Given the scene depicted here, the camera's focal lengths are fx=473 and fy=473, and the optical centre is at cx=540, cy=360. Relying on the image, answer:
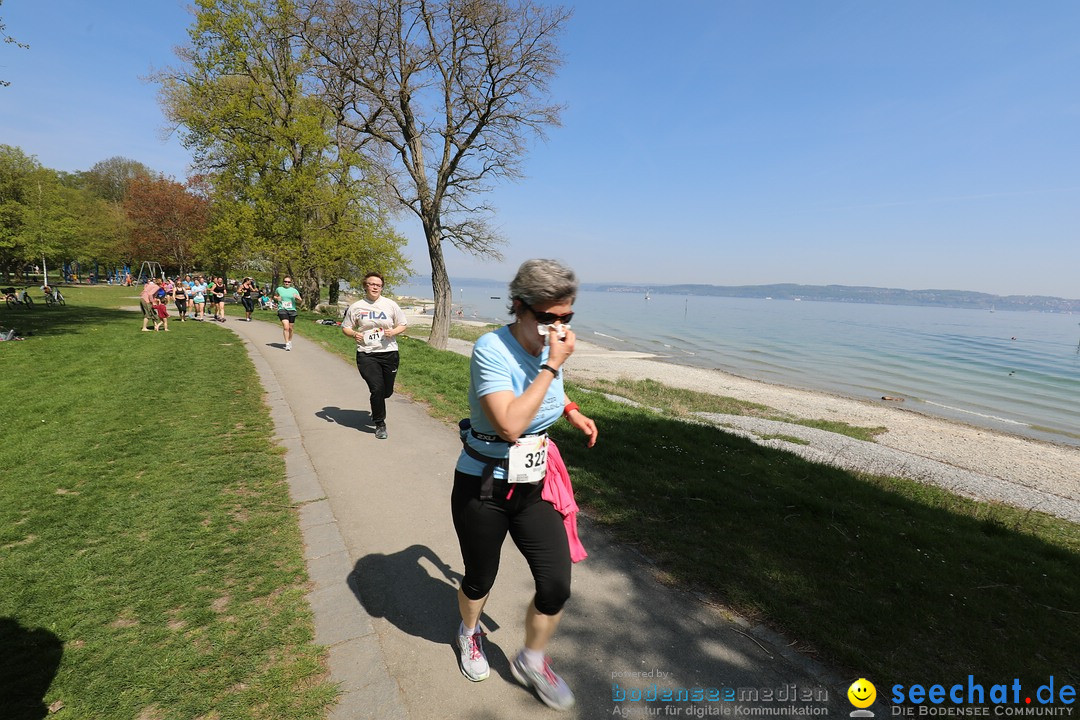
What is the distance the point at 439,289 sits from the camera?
17734mm

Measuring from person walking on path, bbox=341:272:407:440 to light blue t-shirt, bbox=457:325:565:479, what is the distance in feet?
14.1

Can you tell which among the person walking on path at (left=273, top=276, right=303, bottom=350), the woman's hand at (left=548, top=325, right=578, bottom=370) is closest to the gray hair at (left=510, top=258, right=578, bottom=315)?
the woman's hand at (left=548, top=325, right=578, bottom=370)

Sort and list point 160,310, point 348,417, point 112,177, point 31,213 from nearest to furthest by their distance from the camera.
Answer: point 348,417 → point 160,310 → point 31,213 → point 112,177

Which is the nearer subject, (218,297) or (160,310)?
(160,310)

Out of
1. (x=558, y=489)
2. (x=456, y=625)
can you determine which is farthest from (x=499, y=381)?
(x=456, y=625)

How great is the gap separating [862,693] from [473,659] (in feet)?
6.71

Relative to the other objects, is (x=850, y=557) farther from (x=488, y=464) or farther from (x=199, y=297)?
(x=199, y=297)

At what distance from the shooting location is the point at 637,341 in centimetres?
4169

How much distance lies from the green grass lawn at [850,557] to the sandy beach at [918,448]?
3.38 meters

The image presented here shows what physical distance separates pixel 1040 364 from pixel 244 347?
49.0 metres

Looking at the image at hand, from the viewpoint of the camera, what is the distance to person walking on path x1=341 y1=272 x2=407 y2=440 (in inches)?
242

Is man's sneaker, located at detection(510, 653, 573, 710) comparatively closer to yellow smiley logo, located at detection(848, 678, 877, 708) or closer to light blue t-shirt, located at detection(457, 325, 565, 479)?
light blue t-shirt, located at detection(457, 325, 565, 479)

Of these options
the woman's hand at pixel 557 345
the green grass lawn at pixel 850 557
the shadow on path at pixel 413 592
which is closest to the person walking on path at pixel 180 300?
the green grass lawn at pixel 850 557

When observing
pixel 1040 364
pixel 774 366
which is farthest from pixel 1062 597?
pixel 1040 364
